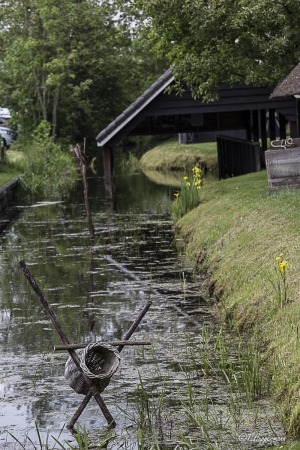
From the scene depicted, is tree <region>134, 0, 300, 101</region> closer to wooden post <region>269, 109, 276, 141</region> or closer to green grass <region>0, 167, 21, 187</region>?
wooden post <region>269, 109, 276, 141</region>

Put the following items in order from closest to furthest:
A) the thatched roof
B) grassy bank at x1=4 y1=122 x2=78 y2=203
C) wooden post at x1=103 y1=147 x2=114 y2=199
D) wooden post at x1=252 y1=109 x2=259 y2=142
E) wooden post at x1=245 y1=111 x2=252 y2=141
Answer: the thatched roof → wooden post at x1=103 y1=147 x2=114 y2=199 → grassy bank at x1=4 y1=122 x2=78 y2=203 → wooden post at x1=252 y1=109 x2=259 y2=142 → wooden post at x1=245 y1=111 x2=252 y2=141

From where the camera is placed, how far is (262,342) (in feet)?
30.7

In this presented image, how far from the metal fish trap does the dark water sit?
14.5 inches

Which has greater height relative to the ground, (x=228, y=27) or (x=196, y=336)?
(x=228, y=27)

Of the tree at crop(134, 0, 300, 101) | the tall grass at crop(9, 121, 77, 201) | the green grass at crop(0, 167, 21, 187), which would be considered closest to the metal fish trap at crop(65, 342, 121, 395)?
the tree at crop(134, 0, 300, 101)

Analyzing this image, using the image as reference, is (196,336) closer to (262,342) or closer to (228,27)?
(262,342)

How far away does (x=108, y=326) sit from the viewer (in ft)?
37.7

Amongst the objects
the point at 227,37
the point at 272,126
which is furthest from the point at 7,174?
the point at 227,37

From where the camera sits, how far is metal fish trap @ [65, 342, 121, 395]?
24.5ft

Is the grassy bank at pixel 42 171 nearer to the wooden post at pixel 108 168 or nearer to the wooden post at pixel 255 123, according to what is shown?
the wooden post at pixel 108 168

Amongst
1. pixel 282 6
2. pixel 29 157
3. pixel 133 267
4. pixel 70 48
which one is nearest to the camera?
pixel 133 267

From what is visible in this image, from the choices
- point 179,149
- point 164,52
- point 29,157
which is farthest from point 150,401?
point 179,149

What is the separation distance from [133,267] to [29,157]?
20903 mm

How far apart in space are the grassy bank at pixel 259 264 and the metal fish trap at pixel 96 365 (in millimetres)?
1449
